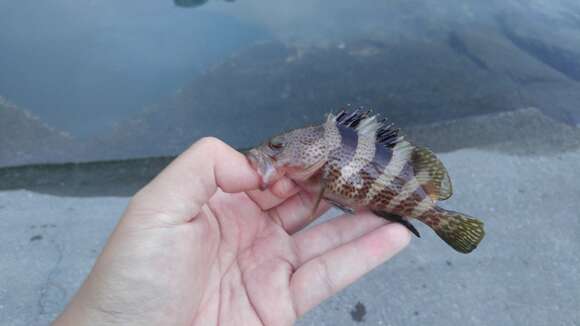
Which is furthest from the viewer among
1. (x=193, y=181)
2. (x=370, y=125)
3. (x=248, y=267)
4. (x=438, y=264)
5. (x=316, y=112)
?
(x=316, y=112)

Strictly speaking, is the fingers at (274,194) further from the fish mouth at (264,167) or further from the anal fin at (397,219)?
the anal fin at (397,219)

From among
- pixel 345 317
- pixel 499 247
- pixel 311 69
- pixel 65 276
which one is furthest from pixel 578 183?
pixel 65 276

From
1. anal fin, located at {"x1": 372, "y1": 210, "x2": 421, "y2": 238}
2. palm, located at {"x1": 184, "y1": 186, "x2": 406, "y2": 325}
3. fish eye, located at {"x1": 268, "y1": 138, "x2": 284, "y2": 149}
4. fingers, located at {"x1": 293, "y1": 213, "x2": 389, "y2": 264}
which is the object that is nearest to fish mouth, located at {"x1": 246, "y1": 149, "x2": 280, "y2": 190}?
fish eye, located at {"x1": 268, "y1": 138, "x2": 284, "y2": 149}

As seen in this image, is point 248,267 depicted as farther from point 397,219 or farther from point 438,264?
point 438,264

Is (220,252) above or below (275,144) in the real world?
below

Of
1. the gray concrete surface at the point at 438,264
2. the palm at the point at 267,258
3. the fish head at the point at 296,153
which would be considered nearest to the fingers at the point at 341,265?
the palm at the point at 267,258

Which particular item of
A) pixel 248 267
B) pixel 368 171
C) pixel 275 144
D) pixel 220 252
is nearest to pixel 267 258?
pixel 248 267
